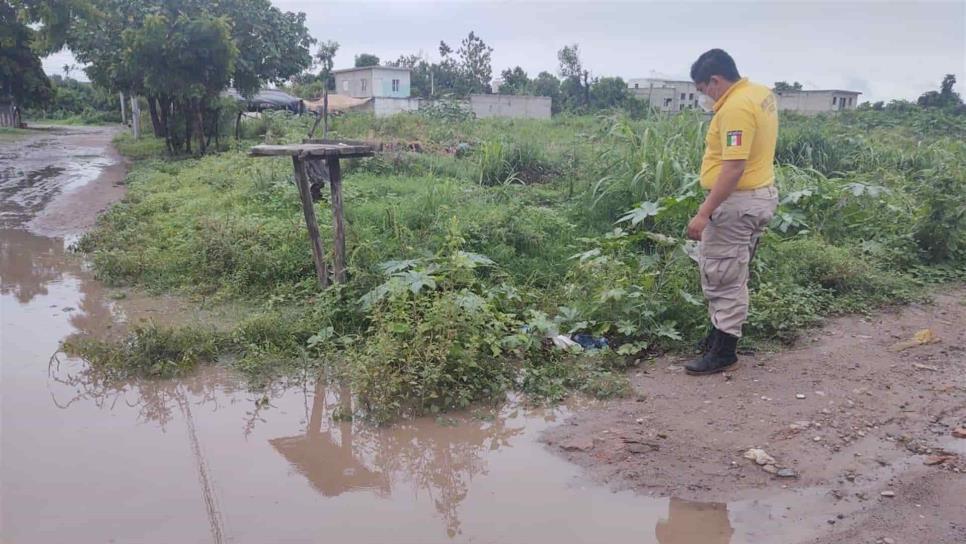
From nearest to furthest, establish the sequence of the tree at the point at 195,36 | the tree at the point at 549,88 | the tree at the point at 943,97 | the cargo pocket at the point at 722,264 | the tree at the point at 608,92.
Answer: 1. the cargo pocket at the point at 722,264
2. the tree at the point at 195,36
3. the tree at the point at 943,97
4. the tree at the point at 608,92
5. the tree at the point at 549,88

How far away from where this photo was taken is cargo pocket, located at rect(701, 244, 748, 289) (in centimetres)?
383

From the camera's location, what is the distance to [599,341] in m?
4.39

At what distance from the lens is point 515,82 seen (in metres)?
42.6

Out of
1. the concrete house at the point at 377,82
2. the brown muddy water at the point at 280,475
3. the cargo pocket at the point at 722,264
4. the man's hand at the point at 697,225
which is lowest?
the brown muddy water at the point at 280,475

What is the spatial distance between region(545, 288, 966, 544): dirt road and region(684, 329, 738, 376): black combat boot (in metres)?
0.06

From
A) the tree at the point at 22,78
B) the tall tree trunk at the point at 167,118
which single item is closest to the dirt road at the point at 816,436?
the tall tree trunk at the point at 167,118

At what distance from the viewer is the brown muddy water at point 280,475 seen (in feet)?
8.77

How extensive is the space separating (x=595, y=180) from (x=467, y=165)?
302cm

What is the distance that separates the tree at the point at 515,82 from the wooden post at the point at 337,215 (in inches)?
1425

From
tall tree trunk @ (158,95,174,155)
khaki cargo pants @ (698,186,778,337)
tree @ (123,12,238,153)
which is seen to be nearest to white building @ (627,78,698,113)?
khaki cargo pants @ (698,186,778,337)

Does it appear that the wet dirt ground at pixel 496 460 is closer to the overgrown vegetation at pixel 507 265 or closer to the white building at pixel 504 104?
the overgrown vegetation at pixel 507 265

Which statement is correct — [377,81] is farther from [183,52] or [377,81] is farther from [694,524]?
[694,524]

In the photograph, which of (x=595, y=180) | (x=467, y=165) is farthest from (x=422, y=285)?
(x=467, y=165)

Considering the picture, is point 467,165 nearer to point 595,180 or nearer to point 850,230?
point 595,180
